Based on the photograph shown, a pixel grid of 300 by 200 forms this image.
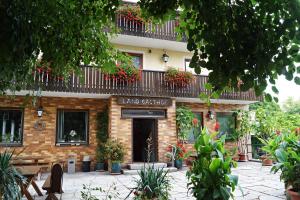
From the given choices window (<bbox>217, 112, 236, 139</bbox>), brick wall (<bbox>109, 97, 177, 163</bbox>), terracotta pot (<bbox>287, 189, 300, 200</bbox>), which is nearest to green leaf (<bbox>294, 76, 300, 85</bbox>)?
terracotta pot (<bbox>287, 189, 300, 200</bbox>)

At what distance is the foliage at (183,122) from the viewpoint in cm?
1205

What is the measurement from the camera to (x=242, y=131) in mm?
13445

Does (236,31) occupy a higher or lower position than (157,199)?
higher

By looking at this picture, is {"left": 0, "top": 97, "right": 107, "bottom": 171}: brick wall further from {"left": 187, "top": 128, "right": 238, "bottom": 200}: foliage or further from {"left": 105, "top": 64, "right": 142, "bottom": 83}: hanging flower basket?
{"left": 187, "top": 128, "right": 238, "bottom": 200}: foliage

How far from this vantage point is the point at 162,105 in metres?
11.5

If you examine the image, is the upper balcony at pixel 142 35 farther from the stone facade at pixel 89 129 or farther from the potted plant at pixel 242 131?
the potted plant at pixel 242 131

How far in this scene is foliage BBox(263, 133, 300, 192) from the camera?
4.46 meters

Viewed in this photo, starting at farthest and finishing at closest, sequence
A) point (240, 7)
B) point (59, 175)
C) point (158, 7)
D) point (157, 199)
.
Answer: point (59, 175)
point (157, 199)
point (158, 7)
point (240, 7)

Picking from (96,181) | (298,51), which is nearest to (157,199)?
(298,51)

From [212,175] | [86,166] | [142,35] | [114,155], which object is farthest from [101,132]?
[212,175]

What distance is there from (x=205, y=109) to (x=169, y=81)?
305 centimetres

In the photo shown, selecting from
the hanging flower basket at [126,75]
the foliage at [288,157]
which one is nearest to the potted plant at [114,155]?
the hanging flower basket at [126,75]

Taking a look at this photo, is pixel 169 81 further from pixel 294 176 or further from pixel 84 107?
pixel 294 176

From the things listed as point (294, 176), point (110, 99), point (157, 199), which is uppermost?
point (110, 99)
